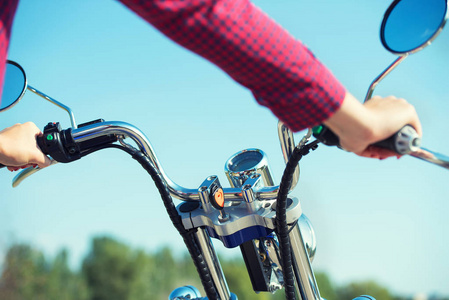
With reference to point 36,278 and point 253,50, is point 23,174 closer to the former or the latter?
point 253,50

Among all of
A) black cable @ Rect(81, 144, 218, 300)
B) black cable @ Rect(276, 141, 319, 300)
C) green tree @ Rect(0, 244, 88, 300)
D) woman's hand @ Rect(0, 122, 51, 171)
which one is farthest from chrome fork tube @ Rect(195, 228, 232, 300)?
green tree @ Rect(0, 244, 88, 300)

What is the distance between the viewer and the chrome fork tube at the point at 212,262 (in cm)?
95

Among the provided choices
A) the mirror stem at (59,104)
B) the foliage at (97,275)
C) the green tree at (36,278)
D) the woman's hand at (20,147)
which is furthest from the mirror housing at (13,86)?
the green tree at (36,278)

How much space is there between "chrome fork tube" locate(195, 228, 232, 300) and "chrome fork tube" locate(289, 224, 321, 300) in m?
0.15

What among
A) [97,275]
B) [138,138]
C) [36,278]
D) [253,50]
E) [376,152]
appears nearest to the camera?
[253,50]

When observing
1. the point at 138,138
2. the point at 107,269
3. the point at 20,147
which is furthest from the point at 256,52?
the point at 107,269

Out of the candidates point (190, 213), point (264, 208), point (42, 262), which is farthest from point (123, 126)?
point (42, 262)

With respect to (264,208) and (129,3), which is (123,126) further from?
(129,3)

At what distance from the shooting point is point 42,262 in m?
15.0

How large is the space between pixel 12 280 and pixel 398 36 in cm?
1484

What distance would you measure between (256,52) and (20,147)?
1.94 ft

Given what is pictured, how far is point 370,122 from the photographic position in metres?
0.61

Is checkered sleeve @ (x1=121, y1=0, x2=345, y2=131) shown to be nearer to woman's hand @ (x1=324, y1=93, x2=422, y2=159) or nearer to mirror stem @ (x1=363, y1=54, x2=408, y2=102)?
woman's hand @ (x1=324, y1=93, x2=422, y2=159)

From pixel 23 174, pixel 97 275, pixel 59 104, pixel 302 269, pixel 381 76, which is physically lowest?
pixel 302 269
